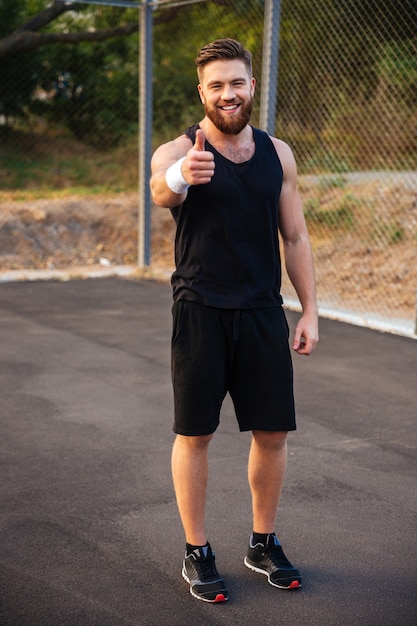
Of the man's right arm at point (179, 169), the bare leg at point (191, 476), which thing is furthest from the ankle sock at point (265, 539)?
the man's right arm at point (179, 169)

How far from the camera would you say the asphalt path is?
2.85 m

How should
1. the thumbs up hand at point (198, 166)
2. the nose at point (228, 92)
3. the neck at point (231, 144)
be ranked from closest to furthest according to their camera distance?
the thumbs up hand at point (198, 166)
the nose at point (228, 92)
the neck at point (231, 144)

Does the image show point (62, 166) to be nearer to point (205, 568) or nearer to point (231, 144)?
point (231, 144)

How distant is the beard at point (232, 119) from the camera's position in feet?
8.72

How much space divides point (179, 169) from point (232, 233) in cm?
34

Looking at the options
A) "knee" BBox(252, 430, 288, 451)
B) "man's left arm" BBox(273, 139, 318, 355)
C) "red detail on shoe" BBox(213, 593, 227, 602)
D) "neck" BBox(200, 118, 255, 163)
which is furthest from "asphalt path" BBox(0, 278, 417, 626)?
"neck" BBox(200, 118, 255, 163)

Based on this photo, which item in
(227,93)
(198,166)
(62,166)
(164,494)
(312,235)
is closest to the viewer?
(198,166)

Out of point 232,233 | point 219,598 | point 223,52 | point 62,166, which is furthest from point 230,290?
point 62,166

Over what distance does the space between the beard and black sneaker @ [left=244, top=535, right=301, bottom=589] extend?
4.71ft

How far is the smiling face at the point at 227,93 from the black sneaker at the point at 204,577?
4.69ft

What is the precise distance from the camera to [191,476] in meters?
2.86

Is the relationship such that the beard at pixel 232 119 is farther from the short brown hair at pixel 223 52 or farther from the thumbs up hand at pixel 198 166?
the thumbs up hand at pixel 198 166

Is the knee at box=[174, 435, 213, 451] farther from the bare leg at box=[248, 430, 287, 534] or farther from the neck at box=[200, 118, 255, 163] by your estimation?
the neck at box=[200, 118, 255, 163]

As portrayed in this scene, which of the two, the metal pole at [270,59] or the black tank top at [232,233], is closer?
the black tank top at [232,233]
